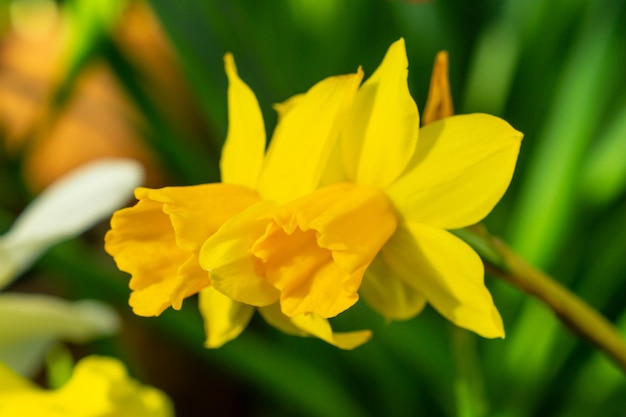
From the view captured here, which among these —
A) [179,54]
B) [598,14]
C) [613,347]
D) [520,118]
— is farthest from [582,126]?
[179,54]

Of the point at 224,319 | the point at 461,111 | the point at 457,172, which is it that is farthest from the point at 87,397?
the point at 461,111

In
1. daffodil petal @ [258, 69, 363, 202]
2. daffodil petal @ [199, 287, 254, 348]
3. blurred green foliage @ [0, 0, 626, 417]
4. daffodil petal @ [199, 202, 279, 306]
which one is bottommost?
blurred green foliage @ [0, 0, 626, 417]

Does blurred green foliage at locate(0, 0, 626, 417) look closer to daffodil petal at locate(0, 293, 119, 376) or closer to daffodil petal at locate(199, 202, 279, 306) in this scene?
daffodil petal at locate(0, 293, 119, 376)

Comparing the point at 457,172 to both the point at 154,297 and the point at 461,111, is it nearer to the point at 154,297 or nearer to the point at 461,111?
the point at 154,297

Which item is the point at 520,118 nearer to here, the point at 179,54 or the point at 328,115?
the point at 179,54

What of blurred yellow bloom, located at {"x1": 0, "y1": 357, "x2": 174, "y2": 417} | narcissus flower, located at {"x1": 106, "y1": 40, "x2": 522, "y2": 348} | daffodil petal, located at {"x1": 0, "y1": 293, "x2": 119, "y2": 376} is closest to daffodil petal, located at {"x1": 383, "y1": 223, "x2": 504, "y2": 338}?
narcissus flower, located at {"x1": 106, "y1": 40, "x2": 522, "y2": 348}

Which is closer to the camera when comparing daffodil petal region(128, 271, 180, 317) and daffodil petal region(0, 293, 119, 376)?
daffodil petal region(128, 271, 180, 317)
